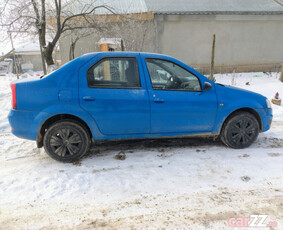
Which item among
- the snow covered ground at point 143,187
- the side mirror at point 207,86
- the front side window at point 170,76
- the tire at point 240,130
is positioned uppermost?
the front side window at point 170,76

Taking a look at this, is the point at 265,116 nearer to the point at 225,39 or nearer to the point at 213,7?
the point at 225,39

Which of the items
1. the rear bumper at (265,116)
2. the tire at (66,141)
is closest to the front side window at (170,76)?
the rear bumper at (265,116)

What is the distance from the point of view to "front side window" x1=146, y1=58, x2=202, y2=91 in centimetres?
352

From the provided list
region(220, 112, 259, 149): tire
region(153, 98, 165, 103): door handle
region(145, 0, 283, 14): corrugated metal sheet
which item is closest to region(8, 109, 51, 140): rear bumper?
region(153, 98, 165, 103): door handle

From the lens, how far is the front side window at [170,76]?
11.6 ft

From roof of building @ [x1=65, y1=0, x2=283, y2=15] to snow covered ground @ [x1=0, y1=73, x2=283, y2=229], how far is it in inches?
443

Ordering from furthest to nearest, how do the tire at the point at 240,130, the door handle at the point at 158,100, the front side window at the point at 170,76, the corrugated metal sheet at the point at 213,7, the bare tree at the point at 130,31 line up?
the corrugated metal sheet at the point at 213,7, the bare tree at the point at 130,31, the tire at the point at 240,130, the front side window at the point at 170,76, the door handle at the point at 158,100

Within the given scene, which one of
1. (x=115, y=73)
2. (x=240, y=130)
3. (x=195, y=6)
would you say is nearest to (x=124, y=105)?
(x=115, y=73)

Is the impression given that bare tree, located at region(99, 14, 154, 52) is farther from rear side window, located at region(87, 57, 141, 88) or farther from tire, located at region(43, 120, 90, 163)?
tire, located at region(43, 120, 90, 163)

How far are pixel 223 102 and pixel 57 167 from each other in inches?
116

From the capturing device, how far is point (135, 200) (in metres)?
2.56

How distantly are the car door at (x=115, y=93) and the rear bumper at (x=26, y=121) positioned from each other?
670mm

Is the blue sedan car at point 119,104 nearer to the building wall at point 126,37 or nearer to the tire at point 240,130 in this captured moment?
the tire at point 240,130

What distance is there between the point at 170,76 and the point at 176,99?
0.42m
